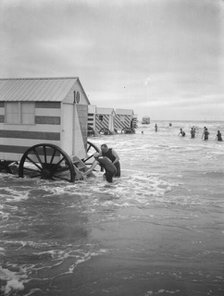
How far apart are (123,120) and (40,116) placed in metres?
39.6

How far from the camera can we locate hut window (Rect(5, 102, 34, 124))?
11.2 m

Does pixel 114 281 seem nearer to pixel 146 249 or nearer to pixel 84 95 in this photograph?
pixel 146 249

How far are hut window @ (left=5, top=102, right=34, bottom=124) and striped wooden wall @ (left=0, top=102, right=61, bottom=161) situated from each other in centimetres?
16

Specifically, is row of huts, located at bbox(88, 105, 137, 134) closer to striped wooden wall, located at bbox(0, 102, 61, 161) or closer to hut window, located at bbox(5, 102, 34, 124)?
hut window, located at bbox(5, 102, 34, 124)

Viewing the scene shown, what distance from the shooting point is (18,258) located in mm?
5230

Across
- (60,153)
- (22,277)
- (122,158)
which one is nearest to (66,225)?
(22,277)

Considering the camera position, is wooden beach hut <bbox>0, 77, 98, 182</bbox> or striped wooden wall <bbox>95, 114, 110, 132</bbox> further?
striped wooden wall <bbox>95, 114, 110, 132</bbox>

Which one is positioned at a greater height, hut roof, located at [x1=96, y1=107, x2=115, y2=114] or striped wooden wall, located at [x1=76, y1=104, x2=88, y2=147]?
hut roof, located at [x1=96, y1=107, x2=115, y2=114]

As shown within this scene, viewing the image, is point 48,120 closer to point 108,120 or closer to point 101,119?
point 101,119

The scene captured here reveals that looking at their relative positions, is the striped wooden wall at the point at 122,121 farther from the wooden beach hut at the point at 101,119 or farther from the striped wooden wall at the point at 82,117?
the striped wooden wall at the point at 82,117

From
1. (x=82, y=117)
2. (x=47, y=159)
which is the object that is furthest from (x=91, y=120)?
(x=47, y=159)

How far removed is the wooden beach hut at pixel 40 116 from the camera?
10852 mm

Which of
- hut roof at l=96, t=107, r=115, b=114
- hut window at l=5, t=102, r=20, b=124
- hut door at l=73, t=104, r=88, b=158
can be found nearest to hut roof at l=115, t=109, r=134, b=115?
hut roof at l=96, t=107, r=115, b=114

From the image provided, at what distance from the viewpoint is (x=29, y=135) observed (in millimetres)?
11156
